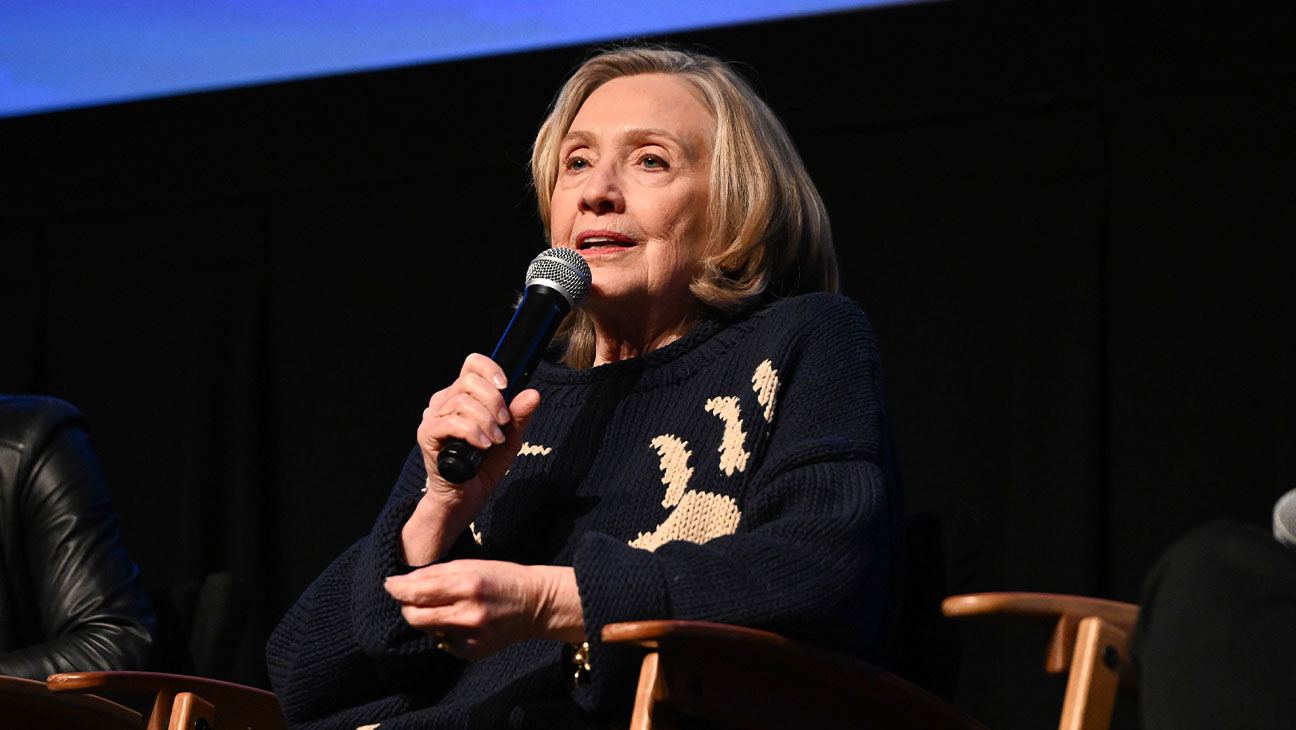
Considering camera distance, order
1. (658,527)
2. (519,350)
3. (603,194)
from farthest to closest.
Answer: (603,194), (658,527), (519,350)

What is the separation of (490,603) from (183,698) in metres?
0.59

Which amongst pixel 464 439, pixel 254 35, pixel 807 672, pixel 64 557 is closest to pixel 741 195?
pixel 464 439

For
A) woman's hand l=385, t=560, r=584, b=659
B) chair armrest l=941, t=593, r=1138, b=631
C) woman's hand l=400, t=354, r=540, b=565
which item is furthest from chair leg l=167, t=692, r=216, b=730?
chair armrest l=941, t=593, r=1138, b=631

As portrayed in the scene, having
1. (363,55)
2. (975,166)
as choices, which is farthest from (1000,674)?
(363,55)

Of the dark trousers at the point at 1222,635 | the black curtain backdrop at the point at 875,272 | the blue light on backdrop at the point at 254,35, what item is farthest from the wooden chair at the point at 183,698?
the blue light on backdrop at the point at 254,35

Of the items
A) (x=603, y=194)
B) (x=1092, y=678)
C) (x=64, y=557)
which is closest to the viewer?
(x=1092, y=678)

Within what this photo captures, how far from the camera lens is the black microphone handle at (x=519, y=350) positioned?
1368mm

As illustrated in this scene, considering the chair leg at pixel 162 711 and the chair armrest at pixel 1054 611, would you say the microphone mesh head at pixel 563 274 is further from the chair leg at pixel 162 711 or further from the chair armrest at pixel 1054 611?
the chair leg at pixel 162 711

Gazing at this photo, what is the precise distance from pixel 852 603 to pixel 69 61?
2682 mm

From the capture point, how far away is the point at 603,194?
1.81 meters

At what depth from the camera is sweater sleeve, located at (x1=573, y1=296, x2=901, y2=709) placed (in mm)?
1354

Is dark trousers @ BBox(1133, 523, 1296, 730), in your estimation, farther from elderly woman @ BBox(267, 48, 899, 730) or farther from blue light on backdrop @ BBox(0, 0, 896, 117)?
blue light on backdrop @ BBox(0, 0, 896, 117)

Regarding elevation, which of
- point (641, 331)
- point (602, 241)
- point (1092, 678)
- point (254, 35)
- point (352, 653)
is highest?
point (254, 35)

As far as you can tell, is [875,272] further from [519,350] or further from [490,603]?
[490,603]
